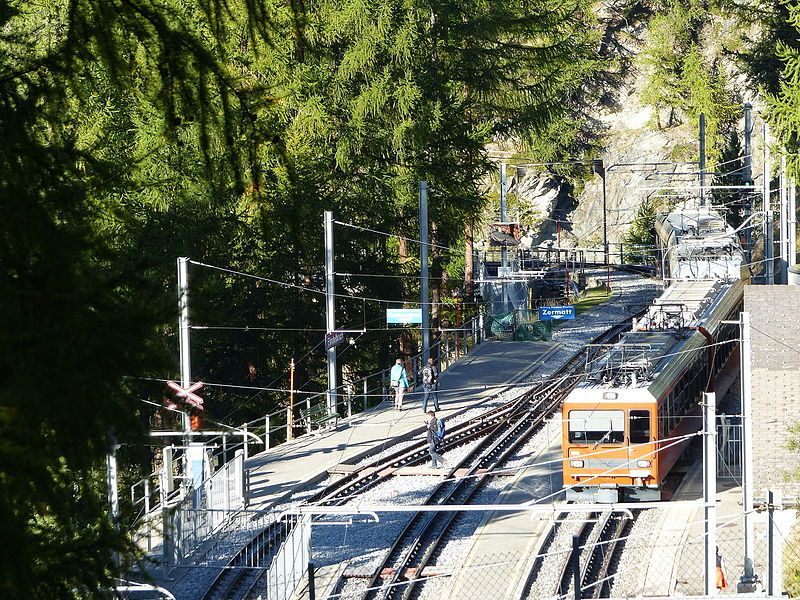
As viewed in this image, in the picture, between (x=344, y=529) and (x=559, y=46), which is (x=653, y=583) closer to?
(x=344, y=529)

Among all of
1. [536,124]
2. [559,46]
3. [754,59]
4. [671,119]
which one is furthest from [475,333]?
[671,119]

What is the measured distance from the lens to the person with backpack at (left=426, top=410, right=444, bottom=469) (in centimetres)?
2109

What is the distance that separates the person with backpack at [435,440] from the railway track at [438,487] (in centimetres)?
41

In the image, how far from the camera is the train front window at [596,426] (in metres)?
18.8

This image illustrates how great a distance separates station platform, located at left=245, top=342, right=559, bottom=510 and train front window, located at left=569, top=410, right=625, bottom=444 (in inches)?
198

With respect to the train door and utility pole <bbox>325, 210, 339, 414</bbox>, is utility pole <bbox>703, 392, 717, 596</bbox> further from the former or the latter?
utility pole <bbox>325, 210, 339, 414</bbox>

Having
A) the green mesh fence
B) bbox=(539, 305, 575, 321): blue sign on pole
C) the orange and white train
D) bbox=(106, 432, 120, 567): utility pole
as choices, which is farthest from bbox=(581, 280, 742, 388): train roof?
bbox=(106, 432, 120, 567): utility pole

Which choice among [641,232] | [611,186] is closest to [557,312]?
[641,232]

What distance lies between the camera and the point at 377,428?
26.0 m

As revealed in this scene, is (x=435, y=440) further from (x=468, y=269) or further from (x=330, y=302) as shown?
(x=468, y=269)

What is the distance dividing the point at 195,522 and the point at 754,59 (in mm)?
34314

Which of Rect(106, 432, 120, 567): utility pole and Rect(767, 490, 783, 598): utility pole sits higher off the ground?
Rect(106, 432, 120, 567): utility pole

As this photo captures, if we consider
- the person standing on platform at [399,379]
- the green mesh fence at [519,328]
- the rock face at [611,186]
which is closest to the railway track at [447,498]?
the person standing on platform at [399,379]

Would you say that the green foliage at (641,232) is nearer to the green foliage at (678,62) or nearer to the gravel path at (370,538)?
the green foliage at (678,62)
